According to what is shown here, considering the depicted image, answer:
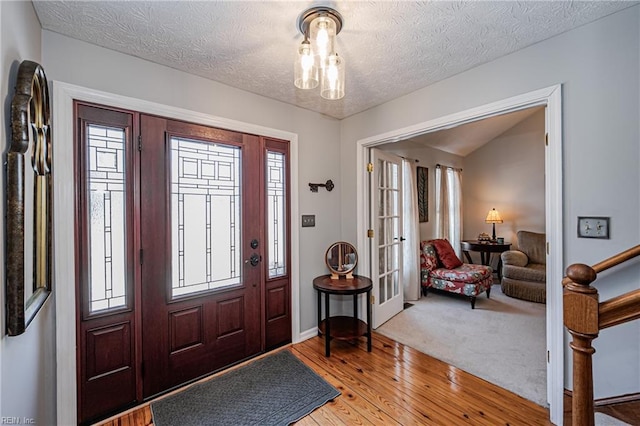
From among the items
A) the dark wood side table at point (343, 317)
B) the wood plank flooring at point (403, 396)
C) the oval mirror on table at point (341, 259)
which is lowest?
the wood plank flooring at point (403, 396)

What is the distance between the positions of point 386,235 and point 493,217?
3.11m

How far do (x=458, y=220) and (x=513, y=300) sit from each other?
186 cm

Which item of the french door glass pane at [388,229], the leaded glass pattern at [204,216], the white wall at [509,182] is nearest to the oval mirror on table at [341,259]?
the french door glass pane at [388,229]

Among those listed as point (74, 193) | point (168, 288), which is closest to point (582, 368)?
point (168, 288)

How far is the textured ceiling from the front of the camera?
1.44 meters

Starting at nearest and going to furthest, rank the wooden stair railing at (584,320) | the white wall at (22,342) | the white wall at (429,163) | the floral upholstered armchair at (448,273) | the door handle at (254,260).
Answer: the wooden stair railing at (584,320) < the white wall at (22,342) < the door handle at (254,260) < the floral upholstered armchair at (448,273) < the white wall at (429,163)

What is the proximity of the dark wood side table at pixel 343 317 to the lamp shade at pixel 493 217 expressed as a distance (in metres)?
3.68

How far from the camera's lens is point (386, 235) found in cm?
328

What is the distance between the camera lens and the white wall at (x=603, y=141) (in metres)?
1.46

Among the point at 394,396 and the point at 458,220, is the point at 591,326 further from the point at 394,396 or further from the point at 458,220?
the point at 458,220

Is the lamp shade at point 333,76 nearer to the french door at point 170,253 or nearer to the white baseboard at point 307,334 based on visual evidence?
the french door at point 170,253

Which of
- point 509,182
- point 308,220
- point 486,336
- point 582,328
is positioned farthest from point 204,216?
point 509,182

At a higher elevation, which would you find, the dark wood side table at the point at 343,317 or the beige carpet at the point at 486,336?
the dark wood side table at the point at 343,317

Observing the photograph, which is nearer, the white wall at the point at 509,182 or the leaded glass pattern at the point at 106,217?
the leaded glass pattern at the point at 106,217
